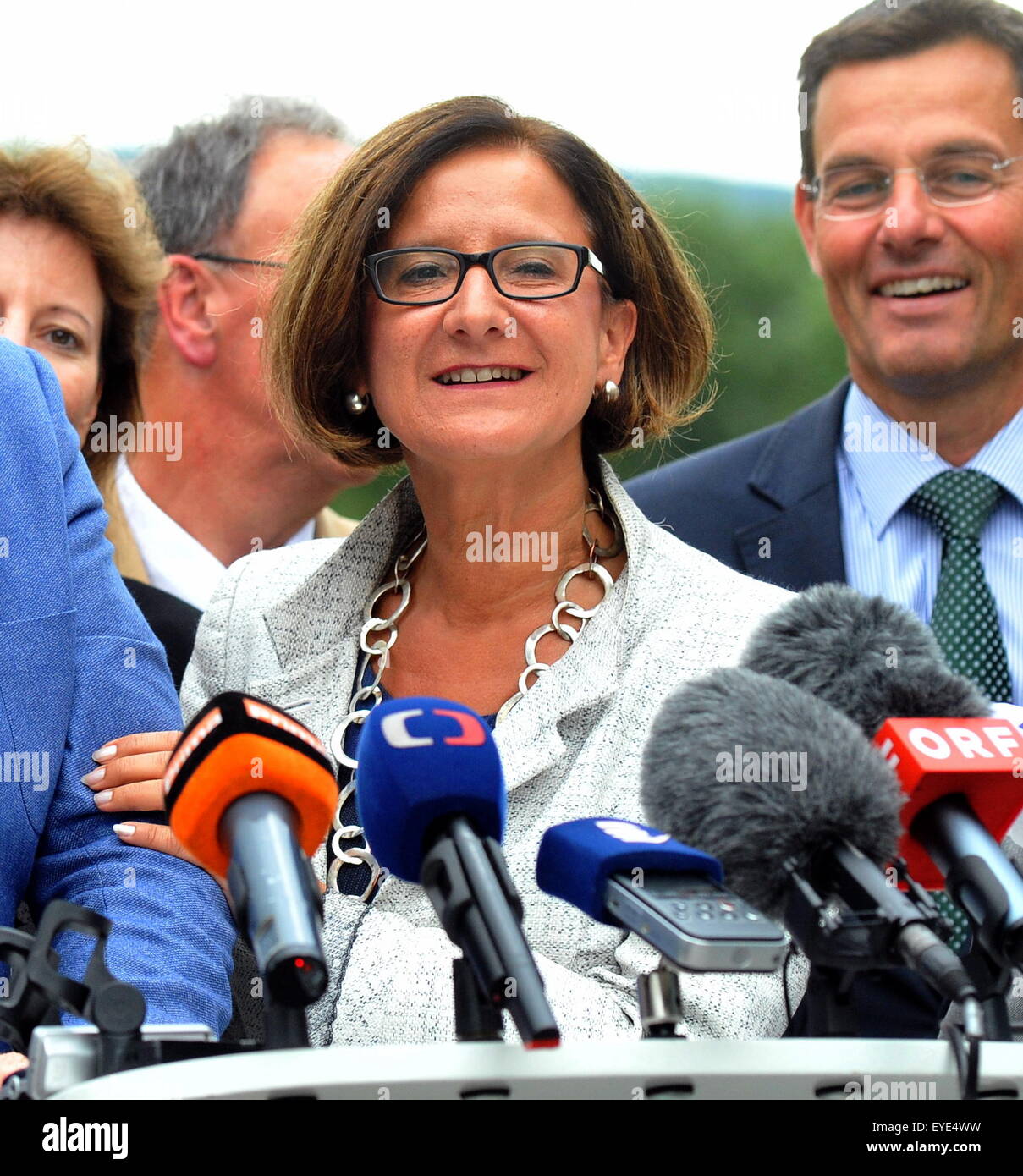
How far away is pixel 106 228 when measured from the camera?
3594 mm

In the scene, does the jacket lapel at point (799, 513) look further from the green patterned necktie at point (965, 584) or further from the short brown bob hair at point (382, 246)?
the short brown bob hair at point (382, 246)

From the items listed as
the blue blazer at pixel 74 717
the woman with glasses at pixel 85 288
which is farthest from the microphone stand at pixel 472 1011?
the woman with glasses at pixel 85 288

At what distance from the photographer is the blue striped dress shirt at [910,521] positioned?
12.1 feet

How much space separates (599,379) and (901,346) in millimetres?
1247

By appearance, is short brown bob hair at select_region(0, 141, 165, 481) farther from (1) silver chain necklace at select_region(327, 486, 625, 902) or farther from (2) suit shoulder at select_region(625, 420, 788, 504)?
(2) suit shoulder at select_region(625, 420, 788, 504)

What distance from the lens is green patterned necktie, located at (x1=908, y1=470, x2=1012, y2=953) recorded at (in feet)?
11.7

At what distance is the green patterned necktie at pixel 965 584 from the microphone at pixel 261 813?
2181 mm

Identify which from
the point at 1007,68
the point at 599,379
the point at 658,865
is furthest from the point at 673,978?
the point at 1007,68

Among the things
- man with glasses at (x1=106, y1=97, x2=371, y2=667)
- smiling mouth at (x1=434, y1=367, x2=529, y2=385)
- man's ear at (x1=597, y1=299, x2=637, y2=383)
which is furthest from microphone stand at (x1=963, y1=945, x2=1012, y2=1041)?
man with glasses at (x1=106, y1=97, x2=371, y2=667)

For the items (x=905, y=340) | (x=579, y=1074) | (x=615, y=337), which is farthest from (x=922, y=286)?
(x=579, y=1074)

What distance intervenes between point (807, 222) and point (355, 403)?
6.05 ft

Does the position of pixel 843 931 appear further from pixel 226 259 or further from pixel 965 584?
pixel 226 259
